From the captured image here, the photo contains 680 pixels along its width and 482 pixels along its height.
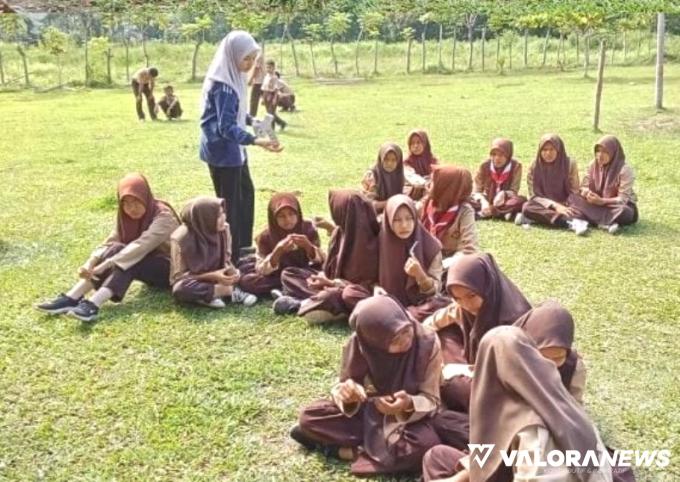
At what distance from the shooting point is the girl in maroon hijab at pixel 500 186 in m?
6.97

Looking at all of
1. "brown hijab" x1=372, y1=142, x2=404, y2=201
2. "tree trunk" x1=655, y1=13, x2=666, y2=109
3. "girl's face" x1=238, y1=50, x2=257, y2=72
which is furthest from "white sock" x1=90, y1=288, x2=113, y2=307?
"tree trunk" x1=655, y1=13, x2=666, y2=109

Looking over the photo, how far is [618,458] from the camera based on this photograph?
122 inches

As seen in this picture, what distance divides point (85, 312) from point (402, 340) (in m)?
2.38

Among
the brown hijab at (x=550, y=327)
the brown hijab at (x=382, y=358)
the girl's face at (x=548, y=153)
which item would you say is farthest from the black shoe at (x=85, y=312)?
the girl's face at (x=548, y=153)

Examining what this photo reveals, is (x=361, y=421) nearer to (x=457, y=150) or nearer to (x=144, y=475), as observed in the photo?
(x=144, y=475)

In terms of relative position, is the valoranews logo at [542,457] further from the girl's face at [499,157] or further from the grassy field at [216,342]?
the girl's face at [499,157]

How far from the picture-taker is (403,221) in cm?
442

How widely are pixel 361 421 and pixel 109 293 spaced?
2185mm

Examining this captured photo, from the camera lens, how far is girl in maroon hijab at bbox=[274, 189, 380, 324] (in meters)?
4.64

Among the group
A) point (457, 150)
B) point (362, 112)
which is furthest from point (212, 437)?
point (362, 112)

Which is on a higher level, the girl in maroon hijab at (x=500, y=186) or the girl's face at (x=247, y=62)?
the girl's face at (x=247, y=62)

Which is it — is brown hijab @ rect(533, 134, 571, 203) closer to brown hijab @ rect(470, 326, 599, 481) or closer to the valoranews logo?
the valoranews logo

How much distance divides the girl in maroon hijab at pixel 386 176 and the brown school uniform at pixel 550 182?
→ 3.82 feet

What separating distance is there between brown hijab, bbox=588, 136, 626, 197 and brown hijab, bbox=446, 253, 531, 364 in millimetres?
3654
